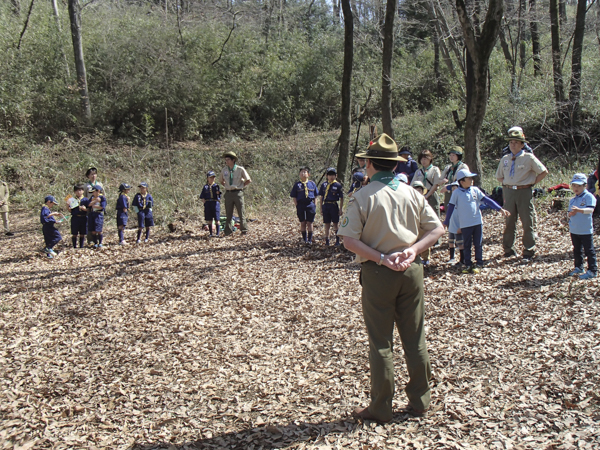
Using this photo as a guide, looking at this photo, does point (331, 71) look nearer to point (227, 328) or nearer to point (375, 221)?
point (227, 328)

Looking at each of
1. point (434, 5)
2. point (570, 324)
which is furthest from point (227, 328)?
point (434, 5)

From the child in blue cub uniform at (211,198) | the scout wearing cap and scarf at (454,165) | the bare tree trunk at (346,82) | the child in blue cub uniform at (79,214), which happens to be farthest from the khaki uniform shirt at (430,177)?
the child in blue cub uniform at (79,214)

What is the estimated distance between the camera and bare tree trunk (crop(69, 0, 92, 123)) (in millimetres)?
21875

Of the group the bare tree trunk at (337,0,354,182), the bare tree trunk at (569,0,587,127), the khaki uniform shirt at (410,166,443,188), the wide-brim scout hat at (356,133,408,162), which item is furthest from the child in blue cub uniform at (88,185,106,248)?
the bare tree trunk at (569,0,587,127)

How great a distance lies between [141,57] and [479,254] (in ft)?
75.8

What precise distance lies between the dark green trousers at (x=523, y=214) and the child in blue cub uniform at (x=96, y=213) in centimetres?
915

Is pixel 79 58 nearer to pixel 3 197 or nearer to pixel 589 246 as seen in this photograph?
pixel 3 197

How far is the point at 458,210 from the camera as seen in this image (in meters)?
7.89

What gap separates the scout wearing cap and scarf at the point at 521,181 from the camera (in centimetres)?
767

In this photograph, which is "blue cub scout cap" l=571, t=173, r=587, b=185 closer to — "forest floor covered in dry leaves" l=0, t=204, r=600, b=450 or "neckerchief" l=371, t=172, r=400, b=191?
"forest floor covered in dry leaves" l=0, t=204, r=600, b=450

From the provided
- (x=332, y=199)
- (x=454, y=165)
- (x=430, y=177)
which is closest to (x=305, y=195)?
(x=332, y=199)

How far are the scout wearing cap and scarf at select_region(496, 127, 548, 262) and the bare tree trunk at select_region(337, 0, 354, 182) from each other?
8179 mm

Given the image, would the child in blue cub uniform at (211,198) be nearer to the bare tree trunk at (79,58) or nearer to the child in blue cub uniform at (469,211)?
the child in blue cub uniform at (469,211)

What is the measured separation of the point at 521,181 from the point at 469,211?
1.00 meters
